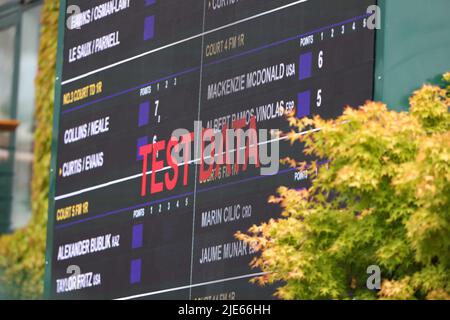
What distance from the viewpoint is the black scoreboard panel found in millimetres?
15680

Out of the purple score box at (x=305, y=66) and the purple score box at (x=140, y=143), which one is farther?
the purple score box at (x=140, y=143)

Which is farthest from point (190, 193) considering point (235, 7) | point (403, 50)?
point (403, 50)

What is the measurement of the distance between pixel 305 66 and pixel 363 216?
7.79ft

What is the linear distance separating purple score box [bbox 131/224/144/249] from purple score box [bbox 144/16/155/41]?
1.91 m

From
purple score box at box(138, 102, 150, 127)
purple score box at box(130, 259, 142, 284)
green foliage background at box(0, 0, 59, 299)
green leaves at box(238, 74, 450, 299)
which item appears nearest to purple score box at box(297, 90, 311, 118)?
green leaves at box(238, 74, 450, 299)

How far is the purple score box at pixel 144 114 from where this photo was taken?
17766mm

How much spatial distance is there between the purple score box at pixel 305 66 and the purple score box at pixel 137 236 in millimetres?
2726

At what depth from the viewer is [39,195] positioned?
23.8 metres

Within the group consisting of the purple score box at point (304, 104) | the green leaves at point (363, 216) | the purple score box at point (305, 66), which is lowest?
the green leaves at point (363, 216)

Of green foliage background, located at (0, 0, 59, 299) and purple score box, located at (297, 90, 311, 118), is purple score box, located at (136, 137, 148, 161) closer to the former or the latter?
purple score box, located at (297, 90, 311, 118)

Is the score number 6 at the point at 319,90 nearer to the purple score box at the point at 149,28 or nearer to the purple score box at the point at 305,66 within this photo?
the purple score box at the point at 305,66

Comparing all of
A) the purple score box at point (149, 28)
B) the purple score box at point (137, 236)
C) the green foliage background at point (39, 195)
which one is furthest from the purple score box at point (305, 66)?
the green foliage background at point (39, 195)

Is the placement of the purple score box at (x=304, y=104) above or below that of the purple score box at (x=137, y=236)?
above

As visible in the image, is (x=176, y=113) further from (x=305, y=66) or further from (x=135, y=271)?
(x=305, y=66)
